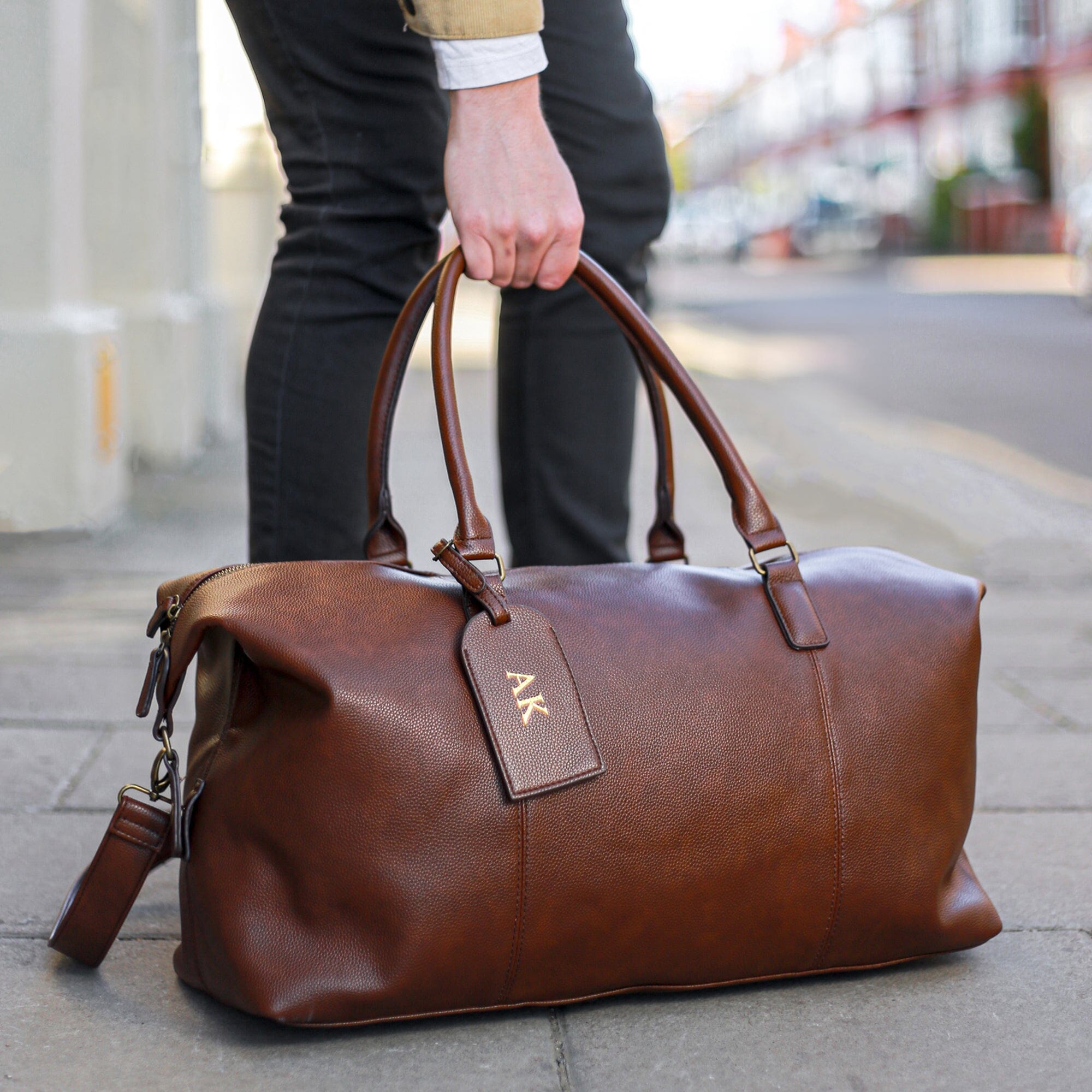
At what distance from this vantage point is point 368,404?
1486 mm

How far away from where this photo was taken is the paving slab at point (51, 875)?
130cm

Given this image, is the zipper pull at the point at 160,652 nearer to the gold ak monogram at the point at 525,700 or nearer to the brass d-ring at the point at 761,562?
the gold ak monogram at the point at 525,700

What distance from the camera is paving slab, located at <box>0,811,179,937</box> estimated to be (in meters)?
1.30

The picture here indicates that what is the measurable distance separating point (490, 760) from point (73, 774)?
33.4 inches

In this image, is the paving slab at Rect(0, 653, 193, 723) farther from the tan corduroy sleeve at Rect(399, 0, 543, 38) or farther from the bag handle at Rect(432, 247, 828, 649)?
the tan corduroy sleeve at Rect(399, 0, 543, 38)

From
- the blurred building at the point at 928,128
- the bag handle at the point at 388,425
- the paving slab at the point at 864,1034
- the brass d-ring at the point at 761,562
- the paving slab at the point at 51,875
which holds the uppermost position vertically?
the blurred building at the point at 928,128

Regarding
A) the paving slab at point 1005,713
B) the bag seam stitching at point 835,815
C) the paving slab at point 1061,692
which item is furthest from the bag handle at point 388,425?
the paving slab at point 1061,692

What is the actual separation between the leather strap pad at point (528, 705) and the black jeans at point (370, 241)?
0.41m

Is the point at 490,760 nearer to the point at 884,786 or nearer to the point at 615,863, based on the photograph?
the point at 615,863

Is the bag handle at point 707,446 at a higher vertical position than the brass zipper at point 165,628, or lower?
higher

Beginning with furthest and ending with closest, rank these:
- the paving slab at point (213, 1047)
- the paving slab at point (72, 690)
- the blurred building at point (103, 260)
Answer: the blurred building at point (103, 260) → the paving slab at point (72, 690) → the paving slab at point (213, 1047)

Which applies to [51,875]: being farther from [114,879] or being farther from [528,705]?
[528,705]

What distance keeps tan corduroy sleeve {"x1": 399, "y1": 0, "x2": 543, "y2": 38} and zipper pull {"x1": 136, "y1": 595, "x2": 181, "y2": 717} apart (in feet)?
1.85

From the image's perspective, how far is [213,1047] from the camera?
1.07 metres
